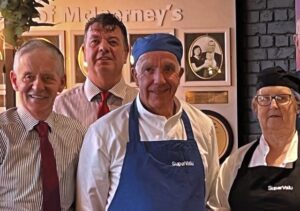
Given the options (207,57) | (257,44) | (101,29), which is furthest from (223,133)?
(101,29)

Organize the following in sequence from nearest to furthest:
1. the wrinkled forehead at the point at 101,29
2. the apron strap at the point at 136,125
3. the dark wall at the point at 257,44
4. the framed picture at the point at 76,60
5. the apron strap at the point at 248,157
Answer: the apron strap at the point at 136,125, the apron strap at the point at 248,157, the wrinkled forehead at the point at 101,29, the dark wall at the point at 257,44, the framed picture at the point at 76,60

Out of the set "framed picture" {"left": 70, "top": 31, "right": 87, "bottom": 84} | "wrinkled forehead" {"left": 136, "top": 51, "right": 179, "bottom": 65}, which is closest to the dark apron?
"wrinkled forehead" {"left": 136, "top": 51, "right": 179, "bottom": 65}

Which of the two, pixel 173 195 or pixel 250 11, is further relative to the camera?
pixel 250 11

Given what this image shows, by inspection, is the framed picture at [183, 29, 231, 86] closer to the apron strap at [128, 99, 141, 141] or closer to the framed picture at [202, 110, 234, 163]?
the framed picture at [202, 110, 234, 163]

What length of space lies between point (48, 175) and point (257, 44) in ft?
9.51

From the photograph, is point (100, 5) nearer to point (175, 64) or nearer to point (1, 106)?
point (1, 106)

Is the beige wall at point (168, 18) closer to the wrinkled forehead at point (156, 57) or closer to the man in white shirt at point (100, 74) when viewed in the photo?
the man in white shirt at point (100, 74)

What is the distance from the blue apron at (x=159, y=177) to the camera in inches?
75.1

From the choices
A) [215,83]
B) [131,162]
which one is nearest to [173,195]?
[131,162]

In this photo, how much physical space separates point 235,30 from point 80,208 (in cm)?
283

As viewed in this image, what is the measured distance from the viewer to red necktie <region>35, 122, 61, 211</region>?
6.22ft

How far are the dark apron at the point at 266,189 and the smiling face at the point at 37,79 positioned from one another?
820mm

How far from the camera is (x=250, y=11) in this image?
4.46 m

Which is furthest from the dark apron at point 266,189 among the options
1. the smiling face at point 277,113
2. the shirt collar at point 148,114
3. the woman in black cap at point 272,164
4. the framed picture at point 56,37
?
the framed picture at point 56,37
